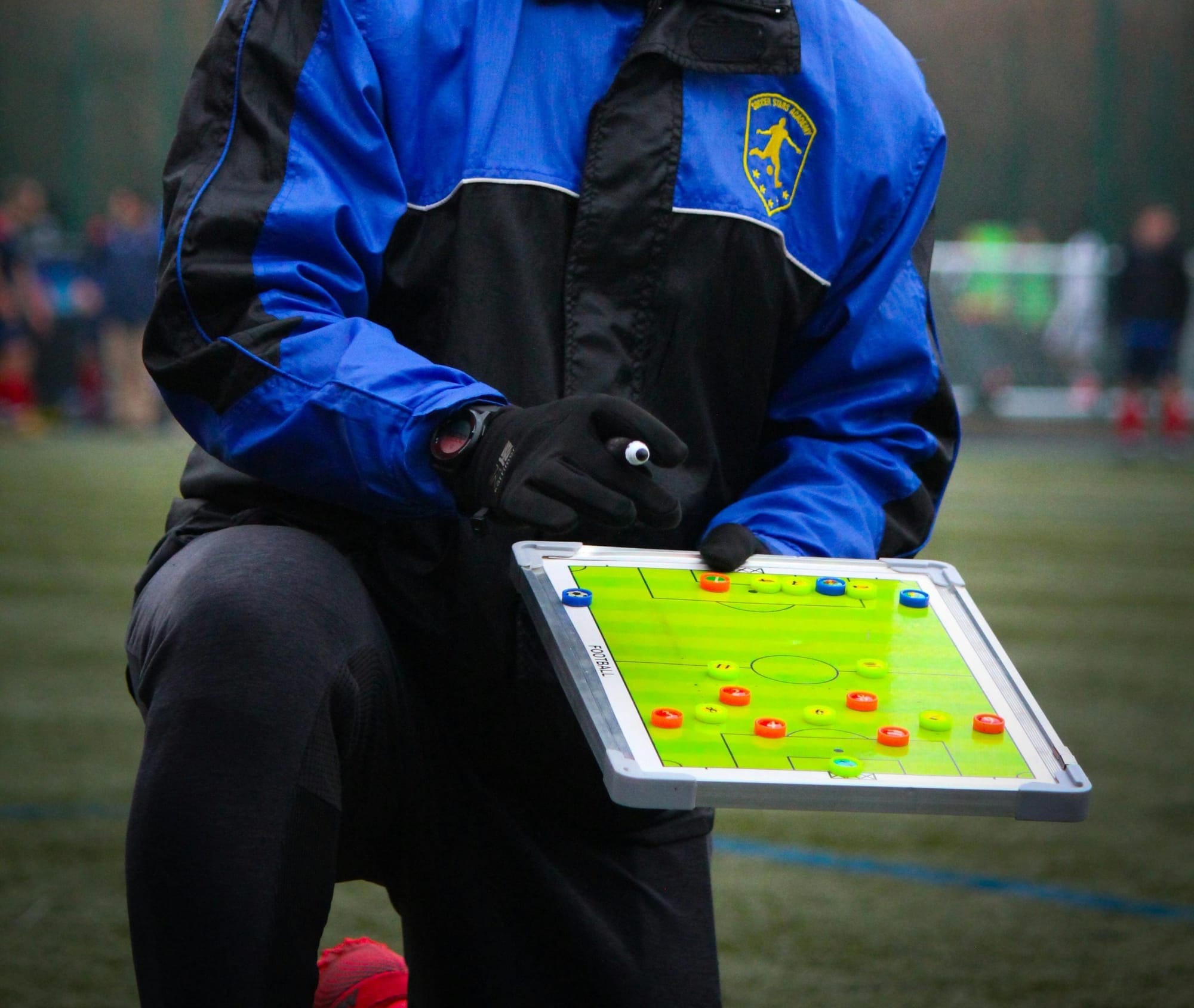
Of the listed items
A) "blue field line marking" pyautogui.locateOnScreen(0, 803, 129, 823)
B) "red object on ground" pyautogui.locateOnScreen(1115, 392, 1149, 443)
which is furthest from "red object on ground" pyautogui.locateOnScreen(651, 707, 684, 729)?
"red object on ground" pyautogui.locateOnScreen(1115, 392, 1149, 443)

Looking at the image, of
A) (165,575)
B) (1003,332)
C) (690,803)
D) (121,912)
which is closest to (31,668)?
(121,912)

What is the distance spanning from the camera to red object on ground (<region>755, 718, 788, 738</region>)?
4.10 feet

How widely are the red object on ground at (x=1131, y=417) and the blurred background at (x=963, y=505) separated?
19 millimetres

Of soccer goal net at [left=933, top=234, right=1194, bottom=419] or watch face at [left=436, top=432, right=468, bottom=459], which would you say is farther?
soccer goal net at [left=933, top=234, right=1194, bottom=419]

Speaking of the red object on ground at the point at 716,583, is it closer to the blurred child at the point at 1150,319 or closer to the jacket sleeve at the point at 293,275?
the jacket sleeve at the point at 293,275

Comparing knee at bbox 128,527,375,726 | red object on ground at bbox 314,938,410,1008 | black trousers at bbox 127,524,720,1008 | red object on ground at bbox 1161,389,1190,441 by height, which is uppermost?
knee at bbox 128,527,375,726

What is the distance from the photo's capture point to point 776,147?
167 centimetres

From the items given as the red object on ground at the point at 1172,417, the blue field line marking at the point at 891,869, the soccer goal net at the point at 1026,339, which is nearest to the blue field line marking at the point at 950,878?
the blue field line marking at the point at 891,869

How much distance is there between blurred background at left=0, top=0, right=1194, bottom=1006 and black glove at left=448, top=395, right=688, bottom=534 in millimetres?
1208

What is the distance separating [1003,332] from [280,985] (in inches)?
468

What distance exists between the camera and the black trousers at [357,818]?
1204 mm

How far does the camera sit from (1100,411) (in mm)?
12766

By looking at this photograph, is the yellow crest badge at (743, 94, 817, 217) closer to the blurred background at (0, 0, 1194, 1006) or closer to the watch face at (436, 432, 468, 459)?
the watch face at (436, 432, 468, 459)

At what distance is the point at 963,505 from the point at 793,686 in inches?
286
